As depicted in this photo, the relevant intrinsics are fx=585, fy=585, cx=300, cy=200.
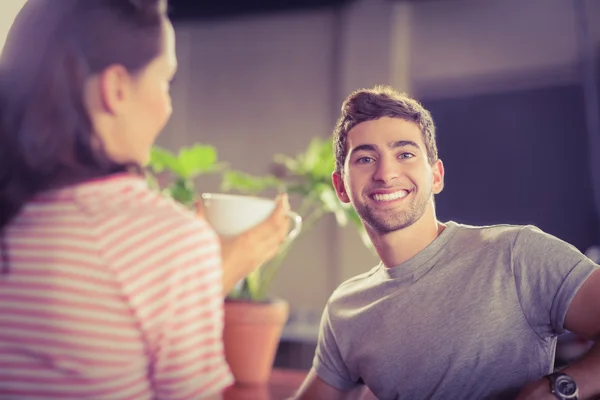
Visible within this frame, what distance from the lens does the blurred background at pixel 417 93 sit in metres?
2.46

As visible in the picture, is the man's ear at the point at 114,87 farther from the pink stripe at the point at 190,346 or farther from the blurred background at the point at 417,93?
the blurred background at the point at 417,93

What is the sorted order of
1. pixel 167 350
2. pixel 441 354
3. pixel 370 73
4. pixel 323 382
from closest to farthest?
pixel 167 350, pixel 441 354, pixel 323 382, pixel 370 73

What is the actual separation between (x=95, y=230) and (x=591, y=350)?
0.62 m

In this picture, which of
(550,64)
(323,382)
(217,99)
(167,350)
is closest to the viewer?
(167,350)

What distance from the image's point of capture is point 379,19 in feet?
9.05

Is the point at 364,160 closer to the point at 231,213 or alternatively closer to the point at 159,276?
the point at 231,213

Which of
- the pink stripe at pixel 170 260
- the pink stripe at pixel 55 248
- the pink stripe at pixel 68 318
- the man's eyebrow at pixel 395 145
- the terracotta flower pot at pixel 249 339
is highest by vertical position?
the man's eyebrow at pixel 395 145

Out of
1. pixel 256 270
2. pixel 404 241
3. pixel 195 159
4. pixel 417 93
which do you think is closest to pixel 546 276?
pixel 404 241

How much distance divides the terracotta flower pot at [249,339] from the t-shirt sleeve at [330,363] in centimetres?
28

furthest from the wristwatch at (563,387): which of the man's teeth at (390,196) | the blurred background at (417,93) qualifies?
the blurred background at (417,93)

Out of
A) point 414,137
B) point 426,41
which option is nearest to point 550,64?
point 426,41

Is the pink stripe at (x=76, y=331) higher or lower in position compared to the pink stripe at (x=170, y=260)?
lower

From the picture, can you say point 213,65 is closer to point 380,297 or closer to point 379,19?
point 379,19

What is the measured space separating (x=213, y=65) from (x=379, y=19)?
865 mm
